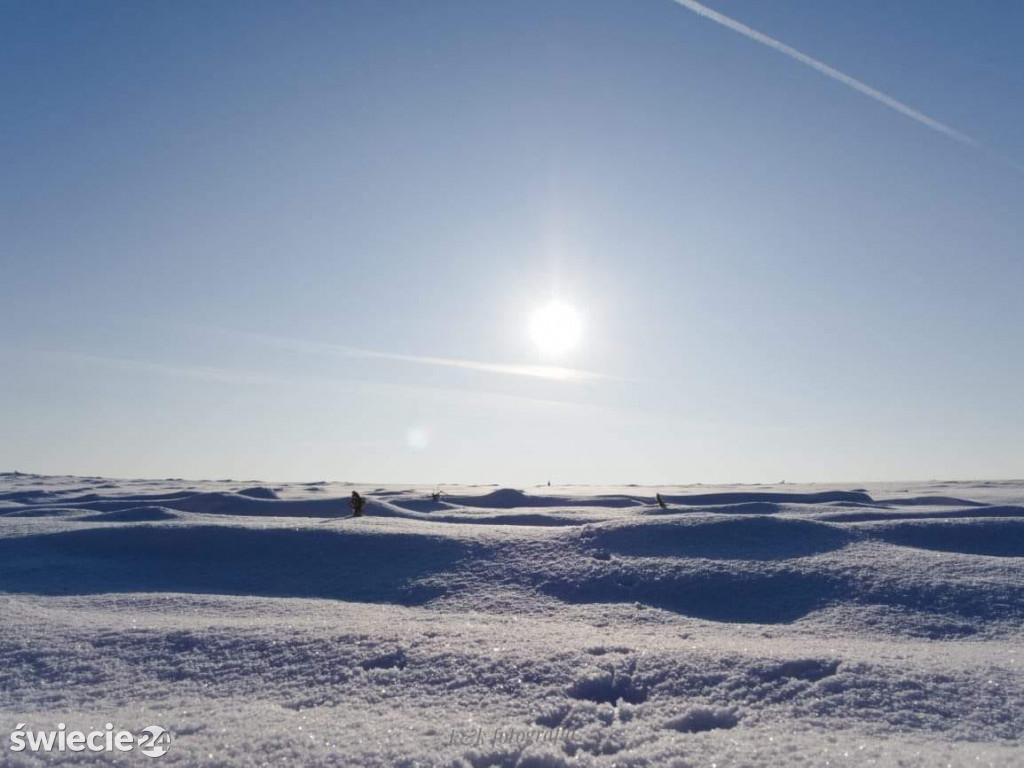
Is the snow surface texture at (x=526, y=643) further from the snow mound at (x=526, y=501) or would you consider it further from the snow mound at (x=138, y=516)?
the snow mound at (x=526, y=501)

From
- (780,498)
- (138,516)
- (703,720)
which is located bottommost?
(703,720)

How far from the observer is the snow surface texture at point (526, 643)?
5.12 m

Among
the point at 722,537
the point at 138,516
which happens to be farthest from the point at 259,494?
the point at 722,537

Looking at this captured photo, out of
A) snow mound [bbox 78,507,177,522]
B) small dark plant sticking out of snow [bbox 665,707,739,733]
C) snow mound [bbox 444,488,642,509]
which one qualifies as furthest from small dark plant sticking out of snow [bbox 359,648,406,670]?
snow mound [bbox 444,488,642,509]

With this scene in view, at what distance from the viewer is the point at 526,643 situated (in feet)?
24.1

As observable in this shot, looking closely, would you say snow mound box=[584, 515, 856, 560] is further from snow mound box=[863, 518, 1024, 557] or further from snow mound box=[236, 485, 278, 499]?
snow mound box=[236, 485, 278, 499]

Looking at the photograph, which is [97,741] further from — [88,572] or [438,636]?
[88,572]

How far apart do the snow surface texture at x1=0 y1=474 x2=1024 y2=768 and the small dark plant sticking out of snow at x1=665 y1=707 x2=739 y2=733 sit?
0.09 ft

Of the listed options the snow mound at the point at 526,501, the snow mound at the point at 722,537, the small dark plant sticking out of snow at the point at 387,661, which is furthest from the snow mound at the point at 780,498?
the small dark plant sticking out of snow at the point at 387,661

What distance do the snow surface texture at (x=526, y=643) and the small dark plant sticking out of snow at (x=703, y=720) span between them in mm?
28

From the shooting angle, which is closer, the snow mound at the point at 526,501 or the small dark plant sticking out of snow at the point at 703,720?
the small dark plant sticking out of snow at the point at 703,720

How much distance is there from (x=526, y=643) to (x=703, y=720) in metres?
2.31

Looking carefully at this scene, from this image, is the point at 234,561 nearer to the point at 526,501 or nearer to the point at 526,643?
the point at 526,643

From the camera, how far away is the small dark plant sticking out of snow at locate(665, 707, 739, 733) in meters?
5.39
